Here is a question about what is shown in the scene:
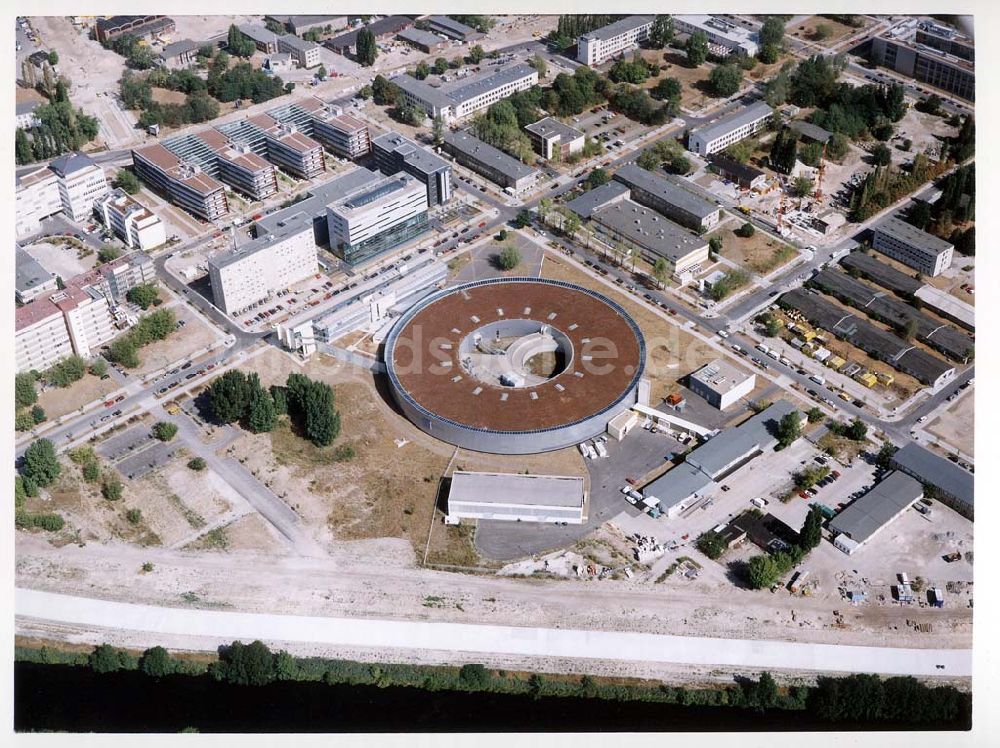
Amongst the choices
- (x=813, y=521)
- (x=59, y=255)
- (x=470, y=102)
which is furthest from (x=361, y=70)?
(x=813, y=521)

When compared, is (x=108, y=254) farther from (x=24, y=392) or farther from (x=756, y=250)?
(x=756, y=250)

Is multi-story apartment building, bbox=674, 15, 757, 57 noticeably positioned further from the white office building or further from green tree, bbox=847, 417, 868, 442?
green tree, bbox=847, 417, 868, 442

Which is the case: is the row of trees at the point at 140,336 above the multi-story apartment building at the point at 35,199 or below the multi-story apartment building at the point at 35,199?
below

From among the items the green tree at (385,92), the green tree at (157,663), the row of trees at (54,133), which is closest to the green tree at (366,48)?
the green tree at (385,92)

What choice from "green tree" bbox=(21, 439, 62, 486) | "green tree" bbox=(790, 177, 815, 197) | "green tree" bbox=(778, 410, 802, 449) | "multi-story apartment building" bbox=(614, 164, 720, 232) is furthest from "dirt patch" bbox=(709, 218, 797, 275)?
"green tree" bbox=(21, 439, 62, 486)

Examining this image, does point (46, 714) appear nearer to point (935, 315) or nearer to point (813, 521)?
point (813, 521)

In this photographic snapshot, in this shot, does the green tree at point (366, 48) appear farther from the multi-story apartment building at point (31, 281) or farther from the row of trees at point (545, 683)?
the row of trees at point (545, 683)
